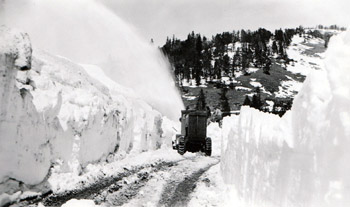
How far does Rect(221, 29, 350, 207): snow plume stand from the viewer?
4852 millimetres

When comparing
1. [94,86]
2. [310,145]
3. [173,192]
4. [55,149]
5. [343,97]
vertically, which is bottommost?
[173,192]

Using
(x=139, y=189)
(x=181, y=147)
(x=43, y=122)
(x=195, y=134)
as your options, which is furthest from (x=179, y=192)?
(x=195, y=134)

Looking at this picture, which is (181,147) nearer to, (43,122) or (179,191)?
(179,191)

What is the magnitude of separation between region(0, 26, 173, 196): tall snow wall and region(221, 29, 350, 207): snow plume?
749cm

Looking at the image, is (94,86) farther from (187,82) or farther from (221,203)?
(187,82)

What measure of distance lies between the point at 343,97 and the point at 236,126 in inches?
316

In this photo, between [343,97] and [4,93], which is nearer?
[343,97]

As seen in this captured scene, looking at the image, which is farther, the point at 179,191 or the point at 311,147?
the point at 179,191

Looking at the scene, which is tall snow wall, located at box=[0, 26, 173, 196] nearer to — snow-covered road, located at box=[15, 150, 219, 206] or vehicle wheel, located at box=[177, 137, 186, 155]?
snow-covered road, located at box=[15, 150, 219, 206]

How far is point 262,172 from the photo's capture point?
8445 mm

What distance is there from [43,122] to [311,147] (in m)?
9.97

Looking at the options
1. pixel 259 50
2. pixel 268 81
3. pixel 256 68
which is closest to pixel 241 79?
pixel 268 81

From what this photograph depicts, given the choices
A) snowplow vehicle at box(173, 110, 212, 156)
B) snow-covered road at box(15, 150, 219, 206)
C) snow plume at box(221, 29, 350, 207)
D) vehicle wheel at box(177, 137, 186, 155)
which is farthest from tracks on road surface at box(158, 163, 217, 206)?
snowplow vehicle at box(173, 110, 212, 156)

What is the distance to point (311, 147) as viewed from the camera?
227 inches
